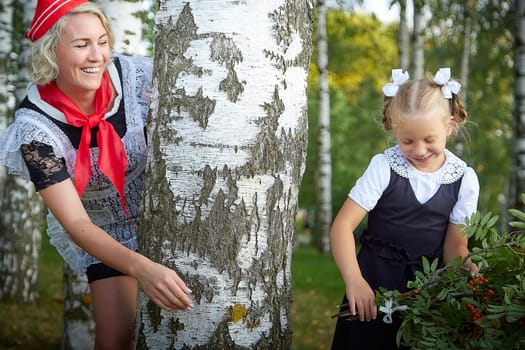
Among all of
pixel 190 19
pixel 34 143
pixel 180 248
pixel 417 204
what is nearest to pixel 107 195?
pixel 34 143

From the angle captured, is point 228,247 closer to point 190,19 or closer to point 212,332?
point 212,332

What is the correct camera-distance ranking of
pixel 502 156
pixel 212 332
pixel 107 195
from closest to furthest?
pixel 212 332
pixel 107 195
pixel 502 156

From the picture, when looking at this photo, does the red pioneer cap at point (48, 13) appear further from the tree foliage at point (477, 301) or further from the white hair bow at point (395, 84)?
the tree foliage at point (477, 301)

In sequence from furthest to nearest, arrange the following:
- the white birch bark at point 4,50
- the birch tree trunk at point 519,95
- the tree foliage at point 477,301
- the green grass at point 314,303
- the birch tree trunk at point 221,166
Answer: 1. the birch tree trunk at point 519,95
2. the white birch bark at point 4,50
3. the green grass at point 314,303
4. the birch tree trunk at point 221,166
5. the tree foliage at point 477,301

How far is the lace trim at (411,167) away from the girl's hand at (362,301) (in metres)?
0.54

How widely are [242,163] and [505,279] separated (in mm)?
977

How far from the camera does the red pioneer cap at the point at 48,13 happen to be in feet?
9.66

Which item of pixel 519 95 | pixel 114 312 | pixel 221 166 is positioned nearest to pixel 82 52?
pixel 221 166

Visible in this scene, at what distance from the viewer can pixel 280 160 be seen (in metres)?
2.65

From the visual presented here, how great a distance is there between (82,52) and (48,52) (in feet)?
0.44

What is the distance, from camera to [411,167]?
9.93ft

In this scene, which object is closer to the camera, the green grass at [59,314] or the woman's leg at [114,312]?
the woman's leg at [114,312]

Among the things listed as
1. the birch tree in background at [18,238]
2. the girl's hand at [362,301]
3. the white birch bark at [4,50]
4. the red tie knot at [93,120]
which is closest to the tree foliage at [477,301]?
the girl's hand at [362,301]

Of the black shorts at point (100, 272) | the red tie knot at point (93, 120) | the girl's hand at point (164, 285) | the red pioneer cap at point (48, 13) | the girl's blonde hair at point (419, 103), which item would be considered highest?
the red pioneer cap at point (48, 13)
